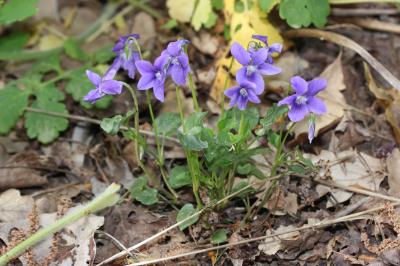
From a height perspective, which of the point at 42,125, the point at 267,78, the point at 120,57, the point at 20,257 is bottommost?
the point at 20,257

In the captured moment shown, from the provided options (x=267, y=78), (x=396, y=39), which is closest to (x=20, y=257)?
(x=267, y=78)

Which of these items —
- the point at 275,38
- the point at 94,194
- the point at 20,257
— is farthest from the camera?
the point at 275,38

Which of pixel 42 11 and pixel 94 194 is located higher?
pixel 42 11

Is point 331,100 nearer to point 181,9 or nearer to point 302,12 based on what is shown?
point 302,12

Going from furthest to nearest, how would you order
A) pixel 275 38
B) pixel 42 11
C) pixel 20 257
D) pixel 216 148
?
pixel 42 11 < pixel 275 38 < pixel 20 257 < pixel 216 148

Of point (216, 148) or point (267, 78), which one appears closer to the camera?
point (216, 148)

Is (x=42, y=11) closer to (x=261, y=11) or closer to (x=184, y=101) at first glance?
(x=184, y=101)
